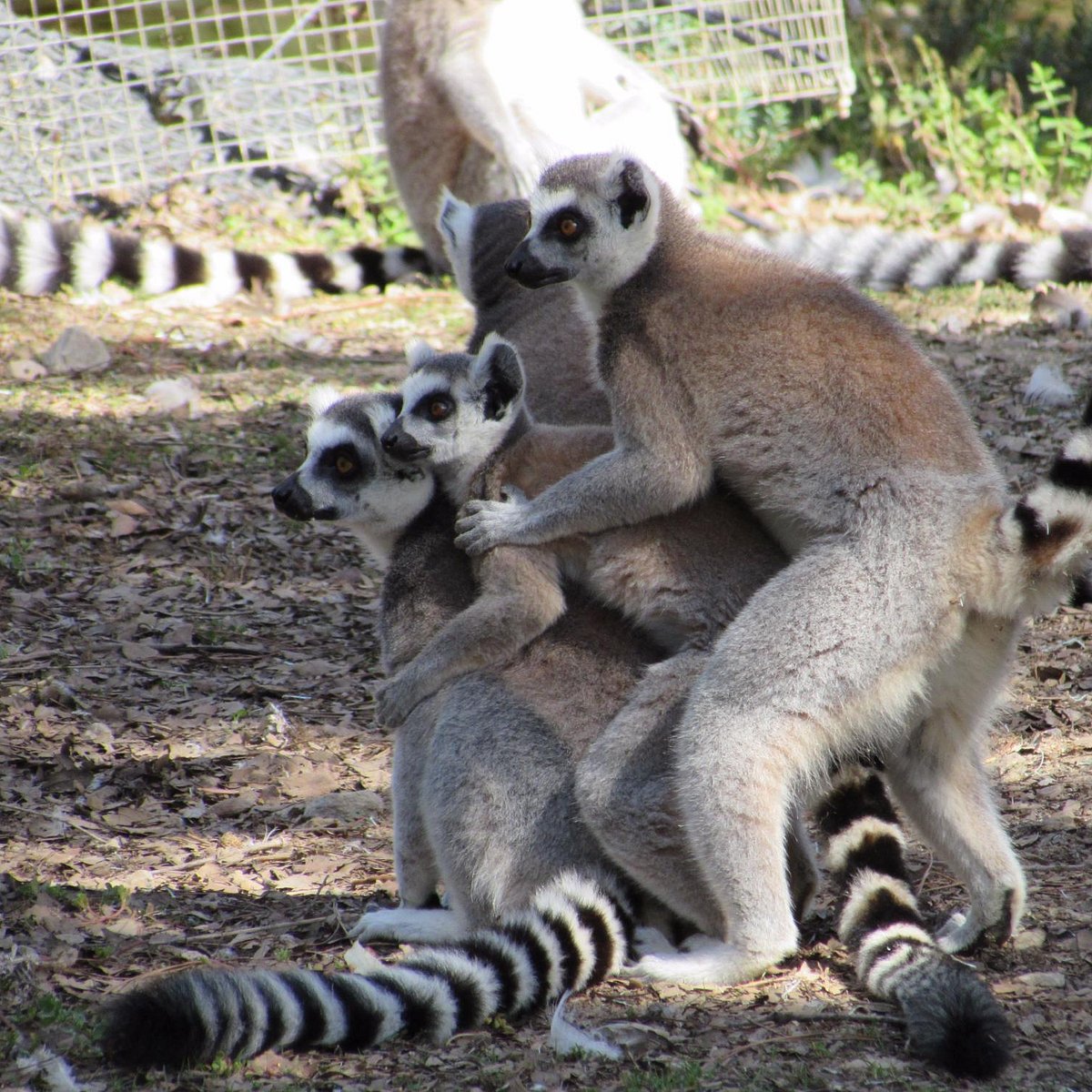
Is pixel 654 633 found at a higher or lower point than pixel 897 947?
higher

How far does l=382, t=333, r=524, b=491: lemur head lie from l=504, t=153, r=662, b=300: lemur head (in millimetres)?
290

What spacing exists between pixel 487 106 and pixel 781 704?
6.96 m

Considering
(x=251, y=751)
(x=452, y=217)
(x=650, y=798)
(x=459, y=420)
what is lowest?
(x=251, y=751)

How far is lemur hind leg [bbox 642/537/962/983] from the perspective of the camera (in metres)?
3.37

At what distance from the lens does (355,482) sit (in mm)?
4219

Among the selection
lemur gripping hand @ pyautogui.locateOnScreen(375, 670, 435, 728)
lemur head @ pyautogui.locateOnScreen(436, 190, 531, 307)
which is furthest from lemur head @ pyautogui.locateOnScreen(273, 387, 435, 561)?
lemur head @ pyautogui.locateOnScreen(436, 190, 531, 307)

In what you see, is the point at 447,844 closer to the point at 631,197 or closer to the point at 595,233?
the point at 595,233

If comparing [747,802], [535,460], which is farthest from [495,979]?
[535,460]

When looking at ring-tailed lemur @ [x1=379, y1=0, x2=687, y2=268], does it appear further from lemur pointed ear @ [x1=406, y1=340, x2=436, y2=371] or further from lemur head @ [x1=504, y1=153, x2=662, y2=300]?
lemur head @ [x1=504, y1=153, x2=662, y2=300]

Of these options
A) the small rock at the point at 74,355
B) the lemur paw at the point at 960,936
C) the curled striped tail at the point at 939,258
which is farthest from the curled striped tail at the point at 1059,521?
the small rock at the point at 74,355

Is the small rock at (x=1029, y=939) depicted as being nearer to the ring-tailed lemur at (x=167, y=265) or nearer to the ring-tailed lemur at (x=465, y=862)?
the ring-tailed lemur at (x=465, y=862)

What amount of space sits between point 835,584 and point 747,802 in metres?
0.59

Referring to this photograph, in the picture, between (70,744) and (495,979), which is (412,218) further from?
(495,979)

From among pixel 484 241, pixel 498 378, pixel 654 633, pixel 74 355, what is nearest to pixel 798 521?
pixel 654 633
